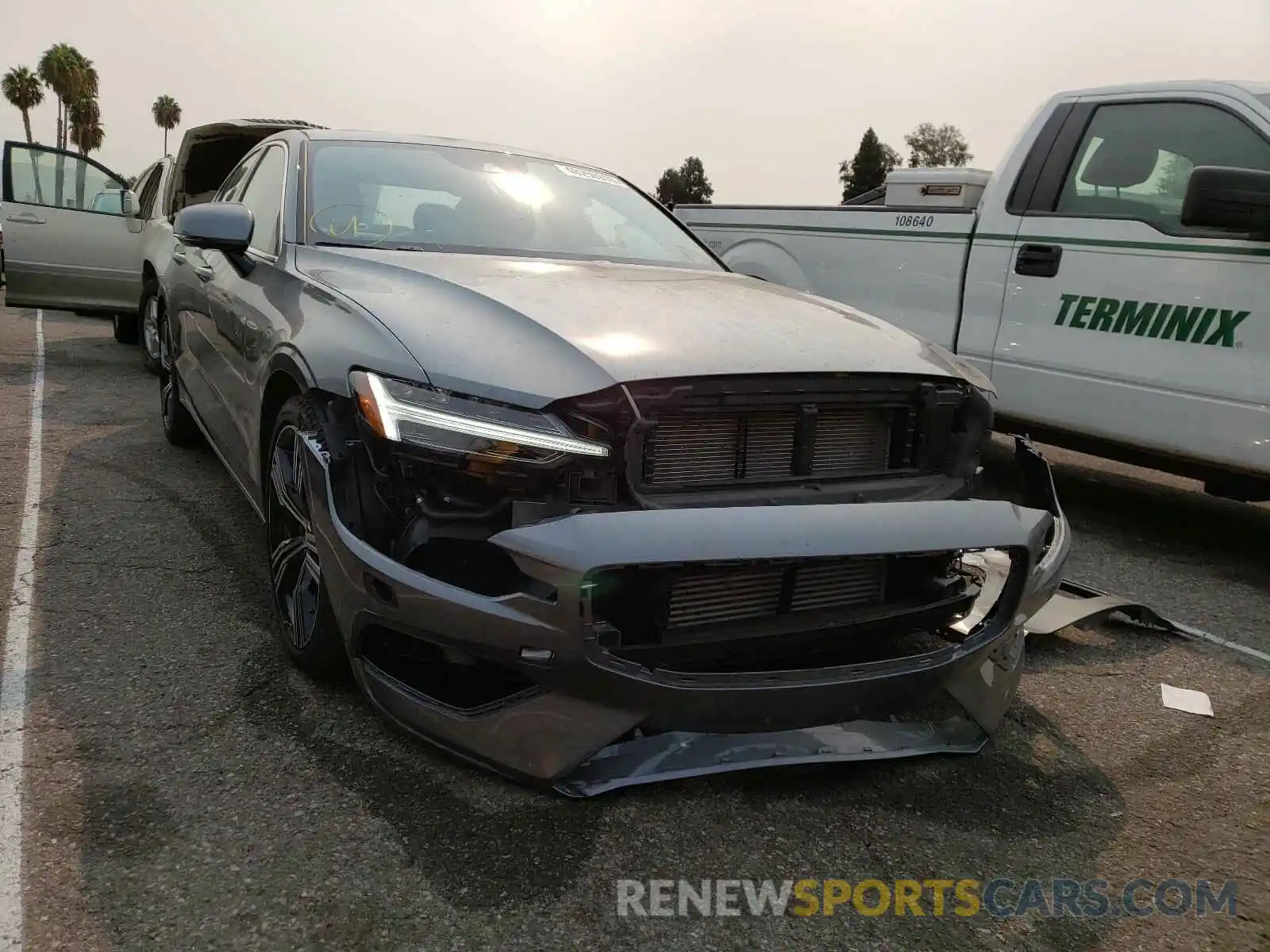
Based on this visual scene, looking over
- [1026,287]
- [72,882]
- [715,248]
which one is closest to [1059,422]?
[1026,287]

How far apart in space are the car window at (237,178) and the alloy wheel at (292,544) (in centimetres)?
221

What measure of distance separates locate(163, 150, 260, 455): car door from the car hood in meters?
0.88

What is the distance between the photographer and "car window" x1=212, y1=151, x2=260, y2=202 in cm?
461

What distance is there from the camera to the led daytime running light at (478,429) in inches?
83.7

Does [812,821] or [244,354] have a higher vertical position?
[244,354]

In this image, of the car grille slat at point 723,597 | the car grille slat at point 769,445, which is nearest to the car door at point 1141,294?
the car grille slat at point 769,445

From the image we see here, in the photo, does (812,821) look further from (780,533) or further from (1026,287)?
(1026,287)

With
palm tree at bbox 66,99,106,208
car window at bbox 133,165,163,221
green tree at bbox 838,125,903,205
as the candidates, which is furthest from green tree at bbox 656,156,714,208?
car window at bbox 133,165,163,221

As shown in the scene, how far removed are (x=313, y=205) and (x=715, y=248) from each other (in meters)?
3.67

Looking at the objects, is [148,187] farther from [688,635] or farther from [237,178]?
[688,635]

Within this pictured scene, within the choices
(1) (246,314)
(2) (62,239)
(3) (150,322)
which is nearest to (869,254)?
(1) (246,314)

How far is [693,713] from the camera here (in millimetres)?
2113

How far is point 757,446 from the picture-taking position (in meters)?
2.40

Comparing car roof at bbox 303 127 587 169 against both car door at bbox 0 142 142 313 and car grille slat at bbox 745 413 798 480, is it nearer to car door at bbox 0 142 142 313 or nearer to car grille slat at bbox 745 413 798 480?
car grille slat at bbox 745 413 798 480
